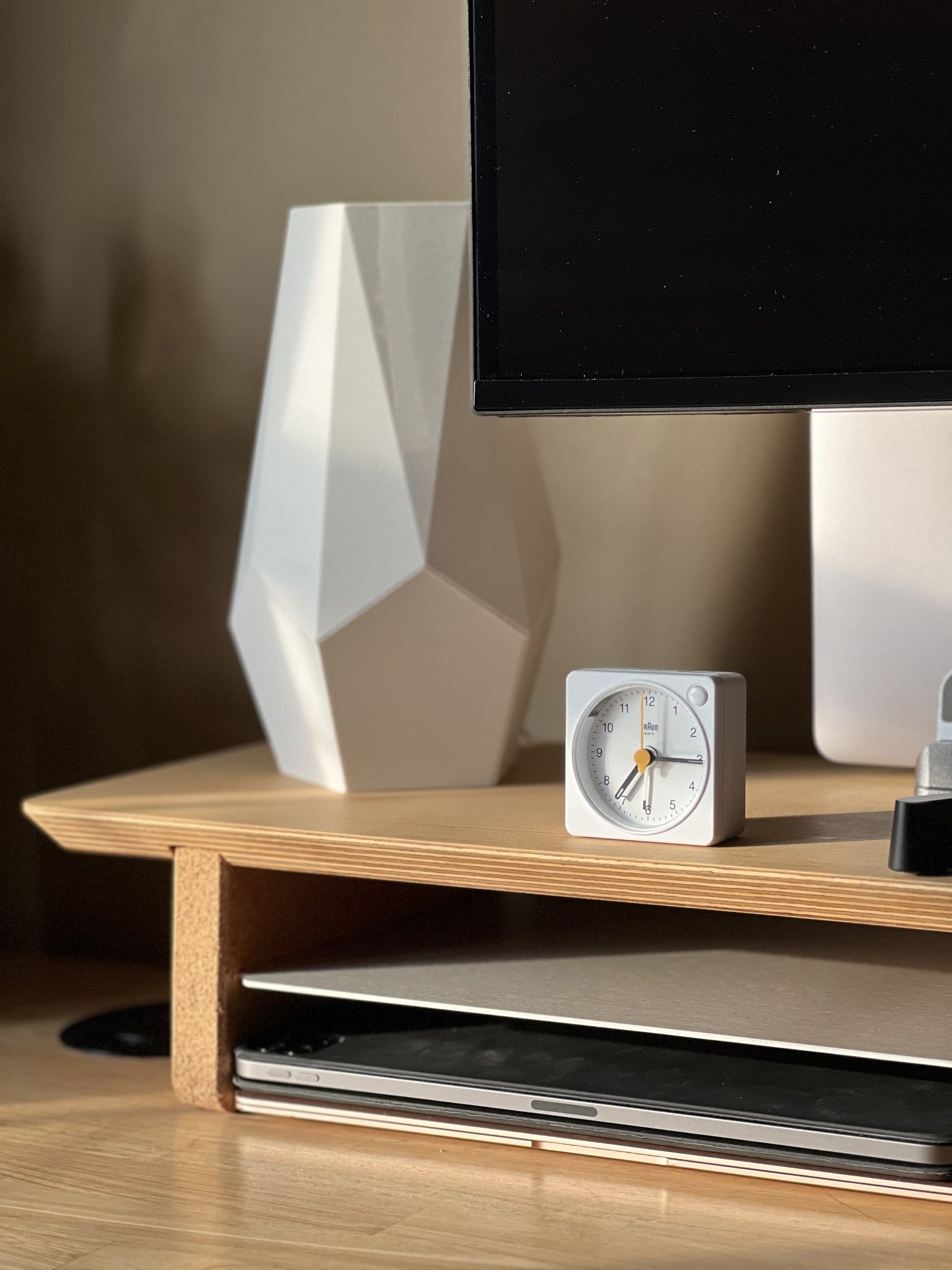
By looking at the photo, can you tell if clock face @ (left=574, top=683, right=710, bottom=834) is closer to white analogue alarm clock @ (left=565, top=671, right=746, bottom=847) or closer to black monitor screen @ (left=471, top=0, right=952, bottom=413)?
white analogue alarm clock @ (left=565, top=671, right=746, bottom=847)

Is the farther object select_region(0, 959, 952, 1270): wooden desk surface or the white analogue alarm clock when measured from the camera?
the white analogue alarm clock

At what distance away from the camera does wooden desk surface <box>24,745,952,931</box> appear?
2.72 ft

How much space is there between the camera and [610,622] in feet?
4.33

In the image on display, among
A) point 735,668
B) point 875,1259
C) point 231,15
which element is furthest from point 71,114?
point 875,1259

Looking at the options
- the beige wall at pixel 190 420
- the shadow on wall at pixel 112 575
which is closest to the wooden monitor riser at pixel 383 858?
the beige wall at pixel 190 420

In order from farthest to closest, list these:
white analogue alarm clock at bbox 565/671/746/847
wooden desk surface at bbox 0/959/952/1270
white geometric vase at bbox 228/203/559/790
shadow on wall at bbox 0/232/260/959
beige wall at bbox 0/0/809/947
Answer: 1. shadow on wall at bbox 0/232/260/959
2. beige wall at bbox 0/0/809/947
3. white geometric vase at bbox 228/203/559/790
4. white analogue alarm clock at bbox 565/671/746/847
5. wooden desk surface at bbox 0/959/952/1270

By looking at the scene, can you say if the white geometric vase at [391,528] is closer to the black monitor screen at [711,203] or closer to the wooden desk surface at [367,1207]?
the black monitor screen at [711,203]

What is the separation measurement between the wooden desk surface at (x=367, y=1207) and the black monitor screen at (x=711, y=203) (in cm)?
45

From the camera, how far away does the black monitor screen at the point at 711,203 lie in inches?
36.2

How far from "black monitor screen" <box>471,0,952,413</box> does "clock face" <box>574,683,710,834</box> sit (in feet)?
0.60

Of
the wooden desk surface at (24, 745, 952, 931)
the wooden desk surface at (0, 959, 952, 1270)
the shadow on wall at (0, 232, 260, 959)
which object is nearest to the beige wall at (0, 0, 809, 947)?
the shadow on wall at (0, 232, 260, 959)

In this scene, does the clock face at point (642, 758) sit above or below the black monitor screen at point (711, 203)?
below

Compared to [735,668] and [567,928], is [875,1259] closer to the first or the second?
[567,928]

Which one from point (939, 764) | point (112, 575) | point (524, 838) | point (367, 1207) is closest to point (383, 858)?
point (524, 838)
